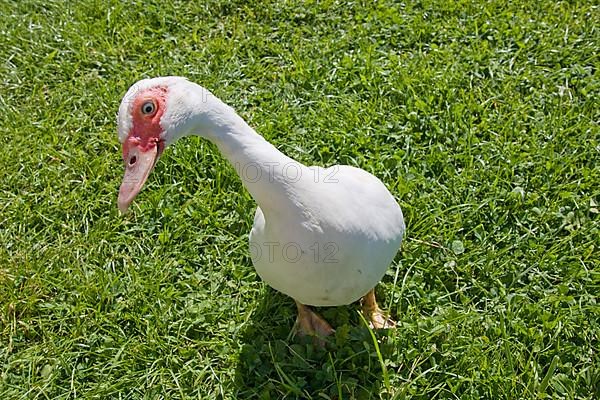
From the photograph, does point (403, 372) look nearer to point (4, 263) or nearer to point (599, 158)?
point (599, 158)

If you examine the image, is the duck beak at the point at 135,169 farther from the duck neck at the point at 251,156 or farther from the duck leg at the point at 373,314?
the duck leg at the point at 373,314

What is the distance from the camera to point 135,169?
75.8 inches

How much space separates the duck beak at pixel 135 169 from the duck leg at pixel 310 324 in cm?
103

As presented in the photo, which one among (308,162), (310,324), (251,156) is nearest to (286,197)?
(251,156)

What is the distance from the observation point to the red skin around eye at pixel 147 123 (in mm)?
1825

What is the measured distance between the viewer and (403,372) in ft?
8.59

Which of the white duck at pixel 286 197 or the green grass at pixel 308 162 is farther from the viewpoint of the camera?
the green grass at pixel 308 162

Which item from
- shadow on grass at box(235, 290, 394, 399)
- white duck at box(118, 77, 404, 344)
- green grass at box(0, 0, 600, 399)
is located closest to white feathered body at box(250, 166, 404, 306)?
white duck at box(118, 77, 404, 344)

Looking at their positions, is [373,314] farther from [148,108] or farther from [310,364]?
[148,108]

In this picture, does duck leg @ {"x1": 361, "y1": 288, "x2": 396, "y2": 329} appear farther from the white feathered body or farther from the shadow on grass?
the white feathered body

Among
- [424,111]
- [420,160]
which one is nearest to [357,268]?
[420,160]

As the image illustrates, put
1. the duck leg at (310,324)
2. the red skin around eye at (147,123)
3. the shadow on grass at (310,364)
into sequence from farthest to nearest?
the duck leg at (310,324) < the shadow on grass at (310,364) < the red skin around eye at (147,123)

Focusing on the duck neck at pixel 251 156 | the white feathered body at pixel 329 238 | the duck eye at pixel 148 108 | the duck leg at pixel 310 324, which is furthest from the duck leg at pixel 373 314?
the duck eye at pixel 148 108

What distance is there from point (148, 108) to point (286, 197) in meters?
0.49
